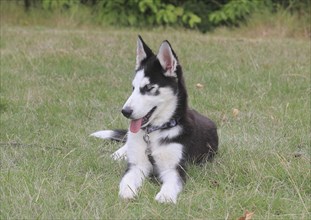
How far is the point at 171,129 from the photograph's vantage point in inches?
146

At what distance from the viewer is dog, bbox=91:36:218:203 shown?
11.6 feet

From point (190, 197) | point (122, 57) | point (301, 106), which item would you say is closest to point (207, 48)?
point (122, 57)

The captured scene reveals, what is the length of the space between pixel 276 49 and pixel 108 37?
8.27ft

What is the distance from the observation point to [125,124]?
4992 mm

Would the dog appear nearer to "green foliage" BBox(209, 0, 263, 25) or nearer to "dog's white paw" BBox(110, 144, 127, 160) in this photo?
"dog's white paw" BBox(110, 144, 127, 160)

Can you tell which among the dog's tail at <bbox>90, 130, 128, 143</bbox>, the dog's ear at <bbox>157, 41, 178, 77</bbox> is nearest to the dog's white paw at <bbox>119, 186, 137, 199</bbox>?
the dog's ear at <bbox>157, 41, 178, 77</bbox>

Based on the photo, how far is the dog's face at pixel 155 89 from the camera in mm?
3562

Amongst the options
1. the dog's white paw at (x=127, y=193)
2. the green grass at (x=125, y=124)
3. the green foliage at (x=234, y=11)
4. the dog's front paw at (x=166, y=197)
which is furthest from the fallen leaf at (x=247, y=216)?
the green foliage at (x=234, y=11)

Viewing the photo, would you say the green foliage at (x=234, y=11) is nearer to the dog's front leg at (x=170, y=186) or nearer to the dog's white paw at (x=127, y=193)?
the dog's front leg at (x=170, y=186)

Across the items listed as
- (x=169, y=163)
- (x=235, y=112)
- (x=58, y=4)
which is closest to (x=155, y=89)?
(x=169, y=163)

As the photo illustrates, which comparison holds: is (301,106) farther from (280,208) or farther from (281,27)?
(281,27)

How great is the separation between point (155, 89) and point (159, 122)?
→ 0.80ft

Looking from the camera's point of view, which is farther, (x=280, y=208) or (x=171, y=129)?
(x=171, y=129)

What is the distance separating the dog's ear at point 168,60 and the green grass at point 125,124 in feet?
2.15
